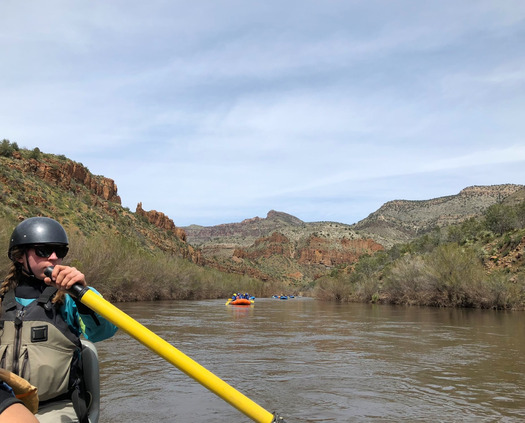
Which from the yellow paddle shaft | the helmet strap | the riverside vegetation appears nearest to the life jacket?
the helmet strap

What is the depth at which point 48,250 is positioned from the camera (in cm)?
274

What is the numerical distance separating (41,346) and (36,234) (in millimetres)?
614

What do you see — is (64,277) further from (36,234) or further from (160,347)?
(160,347)

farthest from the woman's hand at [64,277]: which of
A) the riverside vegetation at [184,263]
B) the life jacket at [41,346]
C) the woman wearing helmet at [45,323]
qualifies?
the riverside vegetation at [184,263]

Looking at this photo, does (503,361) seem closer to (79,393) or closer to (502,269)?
(79,393)

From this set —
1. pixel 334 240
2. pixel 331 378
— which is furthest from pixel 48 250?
pixel 334 240

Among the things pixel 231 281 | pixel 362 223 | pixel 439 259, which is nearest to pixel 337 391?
pixel 439 259

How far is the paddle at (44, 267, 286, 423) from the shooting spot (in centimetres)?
239

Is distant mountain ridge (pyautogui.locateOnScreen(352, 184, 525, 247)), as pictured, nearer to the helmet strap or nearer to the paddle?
the paddle

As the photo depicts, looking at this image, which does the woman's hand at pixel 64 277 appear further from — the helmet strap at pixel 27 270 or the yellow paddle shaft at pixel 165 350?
the helmet strap at pixel 27 270

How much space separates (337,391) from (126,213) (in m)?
71.1

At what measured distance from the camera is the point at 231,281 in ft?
229

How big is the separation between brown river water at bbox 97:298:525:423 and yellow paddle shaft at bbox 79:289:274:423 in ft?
11.7

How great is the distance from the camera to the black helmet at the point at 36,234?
104 inches
